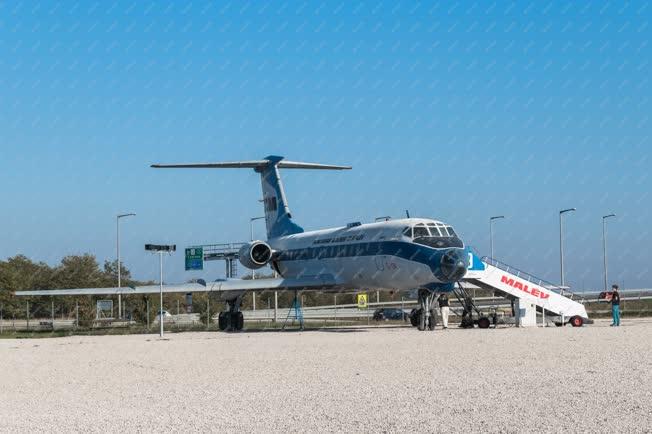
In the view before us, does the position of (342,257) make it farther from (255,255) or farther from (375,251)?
(255,255)

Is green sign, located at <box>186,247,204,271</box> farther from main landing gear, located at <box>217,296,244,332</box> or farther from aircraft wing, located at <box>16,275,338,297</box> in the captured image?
aircraft wing, located at <box>16,275,338,297</box>

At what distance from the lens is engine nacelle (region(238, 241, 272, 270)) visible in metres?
40.7

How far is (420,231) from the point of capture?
32781 millimetres

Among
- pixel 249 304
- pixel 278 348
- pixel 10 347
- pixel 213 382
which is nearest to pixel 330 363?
pixel 213 382

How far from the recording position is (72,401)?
1354cm

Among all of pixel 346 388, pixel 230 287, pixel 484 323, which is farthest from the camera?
pixel 230 287

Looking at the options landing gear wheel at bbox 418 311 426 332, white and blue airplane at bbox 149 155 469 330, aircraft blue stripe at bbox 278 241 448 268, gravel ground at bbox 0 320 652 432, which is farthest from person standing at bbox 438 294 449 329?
gravel ground at bbox 0 320 652 432

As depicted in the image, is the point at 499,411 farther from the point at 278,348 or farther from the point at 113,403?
the point at 278,348

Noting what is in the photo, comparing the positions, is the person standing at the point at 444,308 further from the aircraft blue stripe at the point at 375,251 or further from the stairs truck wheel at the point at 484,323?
the aircraft blue stripe at the point at 375,251

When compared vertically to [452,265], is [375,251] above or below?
above

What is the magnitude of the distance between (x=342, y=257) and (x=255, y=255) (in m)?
5.66

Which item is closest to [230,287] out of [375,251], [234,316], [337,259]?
[234,316]

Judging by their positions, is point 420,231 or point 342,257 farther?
point 342,257

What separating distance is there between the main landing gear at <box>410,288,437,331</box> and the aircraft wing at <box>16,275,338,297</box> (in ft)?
16.0
